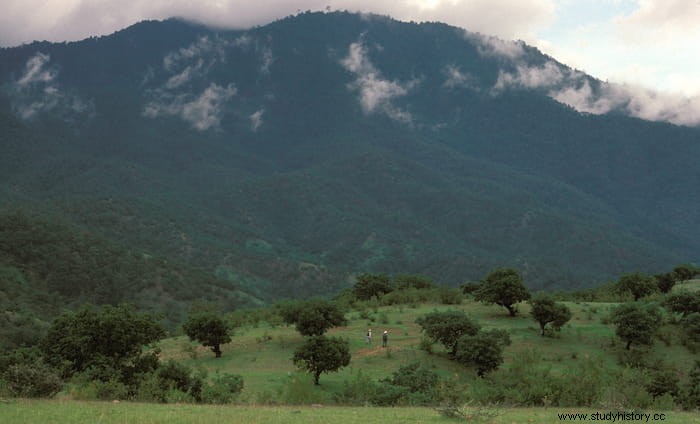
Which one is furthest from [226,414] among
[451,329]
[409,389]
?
[451,329]

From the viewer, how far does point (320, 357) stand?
133ft

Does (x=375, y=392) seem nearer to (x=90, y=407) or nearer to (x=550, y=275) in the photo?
(x=90, y=407)

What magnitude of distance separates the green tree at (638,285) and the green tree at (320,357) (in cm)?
4194

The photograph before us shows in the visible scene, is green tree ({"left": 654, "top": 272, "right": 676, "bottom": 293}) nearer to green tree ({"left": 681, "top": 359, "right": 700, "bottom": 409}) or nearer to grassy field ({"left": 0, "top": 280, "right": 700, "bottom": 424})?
grassy field ({"left": 0, "top": 280, "right": 700, "bottom": 424})

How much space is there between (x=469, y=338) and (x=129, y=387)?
22.3m

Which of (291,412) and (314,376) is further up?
(291,412)

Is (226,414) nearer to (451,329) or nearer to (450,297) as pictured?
(451,329)

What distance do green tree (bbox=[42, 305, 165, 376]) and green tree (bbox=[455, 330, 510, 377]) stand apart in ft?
65.4

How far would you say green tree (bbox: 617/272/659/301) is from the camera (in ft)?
226

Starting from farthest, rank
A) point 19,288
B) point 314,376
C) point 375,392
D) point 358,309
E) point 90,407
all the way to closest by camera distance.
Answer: point 19,288 < point 358,309 < point 314,376 < point 375,392 < point 90,407

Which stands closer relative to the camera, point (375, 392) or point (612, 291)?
point (375, 392)

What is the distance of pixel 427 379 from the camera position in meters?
34.9

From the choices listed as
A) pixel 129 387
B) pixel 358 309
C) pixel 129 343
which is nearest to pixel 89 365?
pixel 129 343

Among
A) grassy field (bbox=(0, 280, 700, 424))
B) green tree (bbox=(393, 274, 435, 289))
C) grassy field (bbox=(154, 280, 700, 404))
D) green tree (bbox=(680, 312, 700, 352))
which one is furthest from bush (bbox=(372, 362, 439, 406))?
green tree (bbox=(393, 274, 435, 289))
